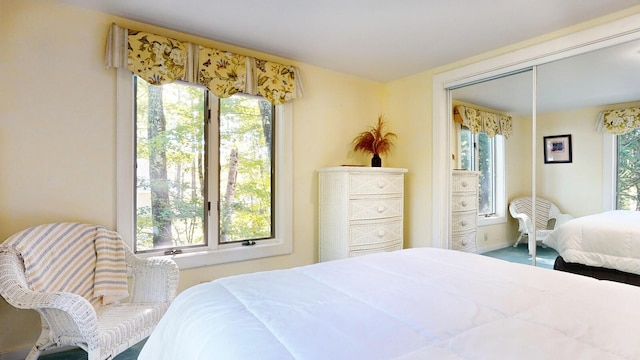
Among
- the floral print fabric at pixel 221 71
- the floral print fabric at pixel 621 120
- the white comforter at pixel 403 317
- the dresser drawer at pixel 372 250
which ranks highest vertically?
the floral print fabric at pixel 221 71

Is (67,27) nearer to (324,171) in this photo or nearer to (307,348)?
(324,171)

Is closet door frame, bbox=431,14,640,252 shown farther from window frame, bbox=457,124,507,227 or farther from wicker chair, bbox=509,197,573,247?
window frame, bbox=457,124,507,227

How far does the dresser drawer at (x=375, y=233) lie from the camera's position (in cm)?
287

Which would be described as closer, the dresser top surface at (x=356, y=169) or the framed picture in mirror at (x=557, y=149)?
the framed picture in mirror at (x=557, y=149)

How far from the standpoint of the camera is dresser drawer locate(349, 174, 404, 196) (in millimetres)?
2870

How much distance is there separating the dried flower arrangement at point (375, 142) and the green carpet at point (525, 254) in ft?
4.59

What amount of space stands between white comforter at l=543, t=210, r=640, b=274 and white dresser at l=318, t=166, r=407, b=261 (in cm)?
132

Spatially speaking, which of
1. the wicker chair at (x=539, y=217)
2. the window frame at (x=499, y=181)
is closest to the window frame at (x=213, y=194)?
the window frame at (x=499, y=181)

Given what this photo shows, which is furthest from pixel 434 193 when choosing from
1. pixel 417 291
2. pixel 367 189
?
pixel 417 291

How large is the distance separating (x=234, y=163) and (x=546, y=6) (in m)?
2.56

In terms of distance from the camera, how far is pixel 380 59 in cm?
298

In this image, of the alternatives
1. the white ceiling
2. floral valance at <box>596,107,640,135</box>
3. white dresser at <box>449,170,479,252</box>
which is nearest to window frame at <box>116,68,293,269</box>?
the white ceiling

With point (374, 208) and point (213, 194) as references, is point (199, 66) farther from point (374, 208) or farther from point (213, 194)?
point (374, 208)

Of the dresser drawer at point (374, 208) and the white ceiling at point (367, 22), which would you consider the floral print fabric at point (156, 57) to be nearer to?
the white ceiling at point (367, 22)
